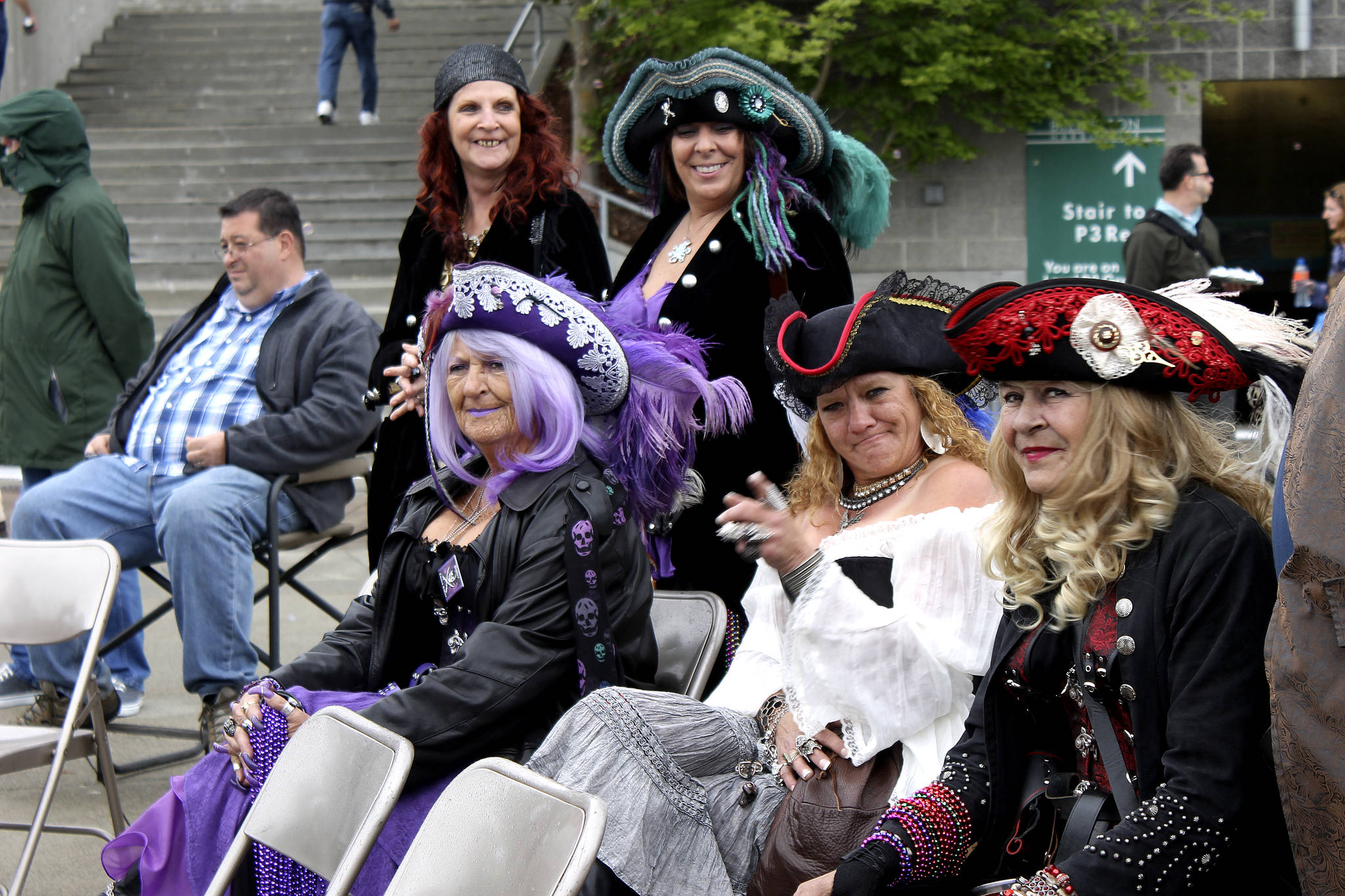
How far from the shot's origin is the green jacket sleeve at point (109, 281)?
4.61 metres

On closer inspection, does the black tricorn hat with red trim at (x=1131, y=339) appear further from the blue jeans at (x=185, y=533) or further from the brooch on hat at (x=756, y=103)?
the blue jeans at (x=185, y=533)

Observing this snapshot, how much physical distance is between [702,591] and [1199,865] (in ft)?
4.58

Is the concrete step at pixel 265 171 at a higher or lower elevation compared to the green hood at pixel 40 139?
higher

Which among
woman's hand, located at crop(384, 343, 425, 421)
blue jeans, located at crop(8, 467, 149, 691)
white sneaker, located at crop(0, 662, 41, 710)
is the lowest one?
white sneaker, located at crop(0, 662, 41, 710)

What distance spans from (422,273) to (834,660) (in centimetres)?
202

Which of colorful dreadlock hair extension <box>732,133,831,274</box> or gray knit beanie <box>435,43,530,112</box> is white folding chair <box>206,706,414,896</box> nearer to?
colorful dreadlock hair extension <box>732,133,831,274</box>

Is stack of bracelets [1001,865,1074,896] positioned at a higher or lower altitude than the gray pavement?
higher

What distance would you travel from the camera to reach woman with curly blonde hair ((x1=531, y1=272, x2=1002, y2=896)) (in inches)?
83.9

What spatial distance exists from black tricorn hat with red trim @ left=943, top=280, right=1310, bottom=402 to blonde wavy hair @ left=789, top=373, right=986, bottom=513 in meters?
0.57

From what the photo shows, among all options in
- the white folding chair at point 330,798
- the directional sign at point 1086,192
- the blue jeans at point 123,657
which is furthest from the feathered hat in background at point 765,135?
the directional sign at point 1086,192

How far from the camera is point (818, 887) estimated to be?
6.35ft

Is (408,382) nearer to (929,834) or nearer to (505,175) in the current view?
(505,175)

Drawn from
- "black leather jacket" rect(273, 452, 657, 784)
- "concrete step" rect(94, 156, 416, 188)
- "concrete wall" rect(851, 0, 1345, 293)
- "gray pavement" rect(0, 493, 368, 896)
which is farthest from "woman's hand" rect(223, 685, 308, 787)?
"concrete step" rect(94, 156, 416, 188)

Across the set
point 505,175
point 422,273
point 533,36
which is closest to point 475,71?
point 505,175
